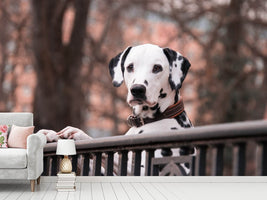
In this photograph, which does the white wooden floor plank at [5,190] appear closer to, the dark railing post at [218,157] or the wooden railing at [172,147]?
the wooden railing at [172,147]

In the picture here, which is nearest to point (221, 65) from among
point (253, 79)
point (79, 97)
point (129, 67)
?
point (253, 79)

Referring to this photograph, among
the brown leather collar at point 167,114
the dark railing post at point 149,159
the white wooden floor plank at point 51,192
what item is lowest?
the white wooden floor plank at point 51,192

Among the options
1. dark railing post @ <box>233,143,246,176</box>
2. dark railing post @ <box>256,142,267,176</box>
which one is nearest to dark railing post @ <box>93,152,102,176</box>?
dark railing post @ <box>233,143,246,176</box>

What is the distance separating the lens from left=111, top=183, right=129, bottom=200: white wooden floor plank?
3307 mm

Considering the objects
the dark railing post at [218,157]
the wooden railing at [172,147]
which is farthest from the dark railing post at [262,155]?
the dark railing post at [218,157]

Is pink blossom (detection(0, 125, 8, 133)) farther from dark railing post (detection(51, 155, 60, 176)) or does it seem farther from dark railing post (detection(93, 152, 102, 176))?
dark railing post (detection(93, 152, 102, 176))

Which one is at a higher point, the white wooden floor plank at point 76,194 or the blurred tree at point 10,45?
the blurred tree at point 10,45

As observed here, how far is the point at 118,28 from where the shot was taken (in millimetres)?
10188

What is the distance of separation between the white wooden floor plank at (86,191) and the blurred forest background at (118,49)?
11.9 ft

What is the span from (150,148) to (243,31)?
6.96 meters

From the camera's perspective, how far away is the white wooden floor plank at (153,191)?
3.32 meters

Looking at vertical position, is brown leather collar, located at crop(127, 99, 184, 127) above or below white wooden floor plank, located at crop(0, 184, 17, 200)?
above

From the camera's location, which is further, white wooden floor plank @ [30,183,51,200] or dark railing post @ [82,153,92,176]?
dark railing post @ [82,153,92,176]

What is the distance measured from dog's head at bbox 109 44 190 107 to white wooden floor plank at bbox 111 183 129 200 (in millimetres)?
685
